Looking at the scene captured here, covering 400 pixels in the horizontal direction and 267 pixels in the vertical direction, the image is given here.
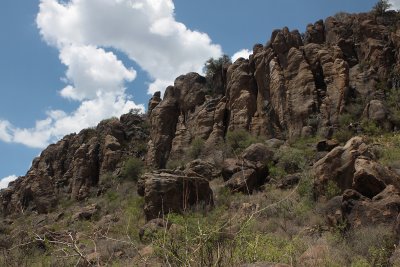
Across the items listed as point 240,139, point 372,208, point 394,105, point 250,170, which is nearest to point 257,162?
point 250,170

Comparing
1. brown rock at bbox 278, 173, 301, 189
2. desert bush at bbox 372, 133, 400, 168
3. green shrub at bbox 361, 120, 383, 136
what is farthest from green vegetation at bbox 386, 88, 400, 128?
brown rock at bbox 278, 173, 301, 189

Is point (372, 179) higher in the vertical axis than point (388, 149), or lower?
lower

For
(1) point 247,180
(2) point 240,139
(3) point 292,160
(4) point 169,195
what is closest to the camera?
(4) point 169,195

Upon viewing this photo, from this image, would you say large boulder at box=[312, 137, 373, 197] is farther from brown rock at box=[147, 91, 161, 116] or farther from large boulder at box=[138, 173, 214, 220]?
brown rock at box=[147, 91, 161, 116]

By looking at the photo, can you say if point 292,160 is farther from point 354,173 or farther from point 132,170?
point 132,170

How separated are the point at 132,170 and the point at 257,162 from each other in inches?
735

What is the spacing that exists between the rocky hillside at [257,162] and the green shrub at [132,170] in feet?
0.46

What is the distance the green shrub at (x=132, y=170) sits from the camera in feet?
131

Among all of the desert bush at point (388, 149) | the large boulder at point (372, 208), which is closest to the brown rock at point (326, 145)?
the desert bush at point (388, 149)

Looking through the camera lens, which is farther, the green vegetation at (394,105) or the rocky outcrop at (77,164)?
the rocky outcrop at (77,164)

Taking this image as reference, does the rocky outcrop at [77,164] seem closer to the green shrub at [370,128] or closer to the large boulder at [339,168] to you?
the green shrub at [370,128]

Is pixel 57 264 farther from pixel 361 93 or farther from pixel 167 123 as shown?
pixel 167 123

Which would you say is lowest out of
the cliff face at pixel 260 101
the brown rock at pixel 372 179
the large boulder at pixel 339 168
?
the brown rock at pixel 372 179

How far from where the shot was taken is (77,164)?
1757 inches
